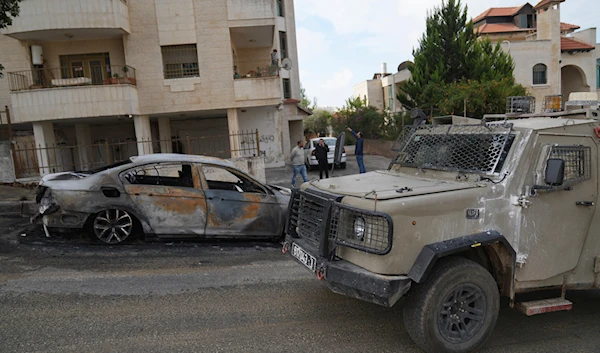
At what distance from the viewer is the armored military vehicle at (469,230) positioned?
11.4 ft

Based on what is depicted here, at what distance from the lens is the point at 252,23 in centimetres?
1619

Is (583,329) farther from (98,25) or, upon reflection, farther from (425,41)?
(425,41)

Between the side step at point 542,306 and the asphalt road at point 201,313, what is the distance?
1.06 feet

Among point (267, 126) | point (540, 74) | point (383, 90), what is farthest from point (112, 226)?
point (383, 90)

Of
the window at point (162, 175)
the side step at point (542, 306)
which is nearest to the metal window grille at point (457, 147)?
the side step at point (542, 306)

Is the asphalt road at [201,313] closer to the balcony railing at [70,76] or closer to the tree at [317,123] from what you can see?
the balcony railing at [70,76]

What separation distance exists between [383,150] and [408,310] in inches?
868

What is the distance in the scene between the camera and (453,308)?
144 inches

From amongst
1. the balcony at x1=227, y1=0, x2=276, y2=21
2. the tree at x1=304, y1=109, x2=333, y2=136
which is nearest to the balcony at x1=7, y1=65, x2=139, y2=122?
the balcony at x1=227, y1=0, x2=276, y2=21

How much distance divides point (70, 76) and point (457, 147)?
1668 cm

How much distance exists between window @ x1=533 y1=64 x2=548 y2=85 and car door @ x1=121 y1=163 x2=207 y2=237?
1054 inches

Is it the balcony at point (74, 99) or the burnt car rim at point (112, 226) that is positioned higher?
the balcony at point (74, 99)

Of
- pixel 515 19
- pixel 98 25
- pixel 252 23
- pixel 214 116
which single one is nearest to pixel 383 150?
pixel 214 116

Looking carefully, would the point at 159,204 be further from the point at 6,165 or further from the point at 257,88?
the point at 257,88
